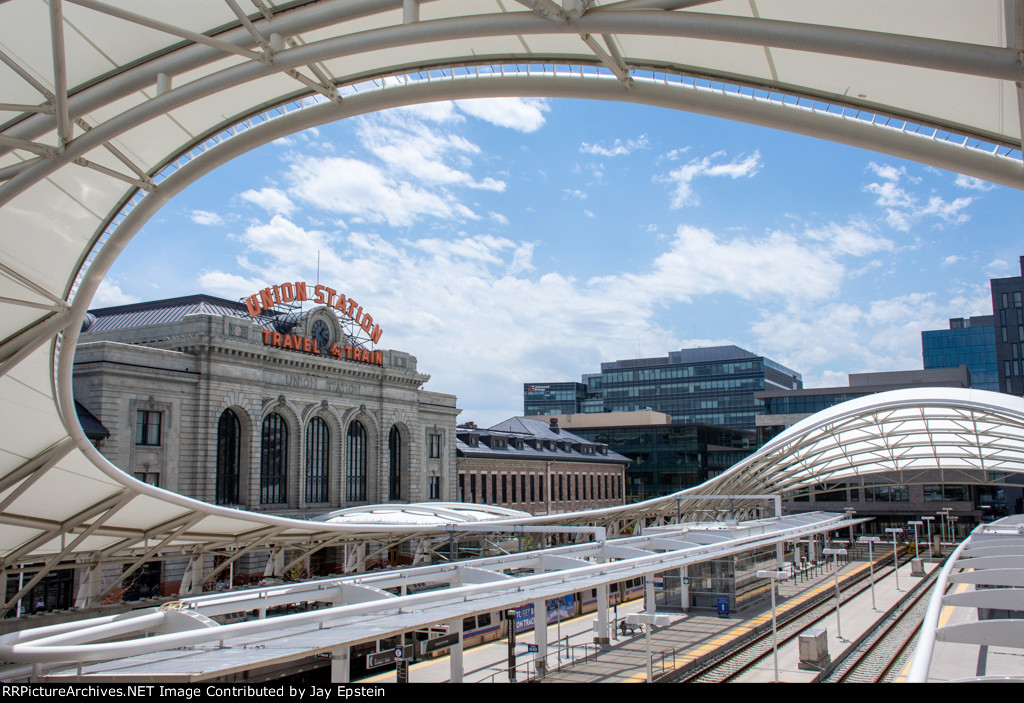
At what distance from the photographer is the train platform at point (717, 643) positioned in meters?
23.6

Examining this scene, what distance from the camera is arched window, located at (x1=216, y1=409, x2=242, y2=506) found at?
147 ft

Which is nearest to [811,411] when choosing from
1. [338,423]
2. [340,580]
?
[338,423]

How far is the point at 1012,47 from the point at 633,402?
15281cm

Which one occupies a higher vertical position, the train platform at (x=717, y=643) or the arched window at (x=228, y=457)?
the arched window at (x=228, y=457)

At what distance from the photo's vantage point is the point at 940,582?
13.6 m

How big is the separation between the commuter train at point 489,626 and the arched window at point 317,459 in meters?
19.6

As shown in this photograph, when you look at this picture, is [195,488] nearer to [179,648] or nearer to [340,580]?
[340,580]

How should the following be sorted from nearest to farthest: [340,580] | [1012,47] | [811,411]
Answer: [1012,47] < [340,580] < [811,411]

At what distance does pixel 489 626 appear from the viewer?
30984mm

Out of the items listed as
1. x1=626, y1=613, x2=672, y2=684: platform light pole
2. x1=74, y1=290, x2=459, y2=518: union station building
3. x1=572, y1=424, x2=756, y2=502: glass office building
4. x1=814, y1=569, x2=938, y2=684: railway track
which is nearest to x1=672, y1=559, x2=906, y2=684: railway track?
x1=626, y1=613, x2=672, y2=684: platform light pole

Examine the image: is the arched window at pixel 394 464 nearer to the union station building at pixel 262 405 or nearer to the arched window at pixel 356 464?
the union station building at pixel 262 405

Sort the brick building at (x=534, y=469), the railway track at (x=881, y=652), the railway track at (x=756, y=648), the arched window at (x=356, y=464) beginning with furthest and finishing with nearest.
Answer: the brick building at (x=534, y=469) → the arched window at (x=356, y=464) → the railway track at (x=881, y=652) → the railway track at (x=756, y=648)

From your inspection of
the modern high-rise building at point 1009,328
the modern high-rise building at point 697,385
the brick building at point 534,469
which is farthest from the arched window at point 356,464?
the modern high-rise building at point 1009,328

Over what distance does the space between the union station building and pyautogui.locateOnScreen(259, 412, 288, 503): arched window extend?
Result: 0.23 feet
